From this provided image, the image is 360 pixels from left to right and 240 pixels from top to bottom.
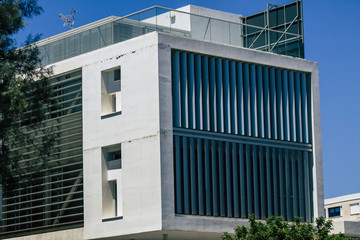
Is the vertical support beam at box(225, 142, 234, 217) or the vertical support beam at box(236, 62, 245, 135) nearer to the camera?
the vertical support beam at box(225, 142, 234, 217)

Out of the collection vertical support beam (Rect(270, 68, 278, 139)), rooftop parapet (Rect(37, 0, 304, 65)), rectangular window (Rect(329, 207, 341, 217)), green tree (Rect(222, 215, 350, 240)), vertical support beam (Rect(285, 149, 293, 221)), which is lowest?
green tree (Rect(222, 215, 350, 240))

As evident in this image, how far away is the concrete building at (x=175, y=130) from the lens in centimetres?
4359

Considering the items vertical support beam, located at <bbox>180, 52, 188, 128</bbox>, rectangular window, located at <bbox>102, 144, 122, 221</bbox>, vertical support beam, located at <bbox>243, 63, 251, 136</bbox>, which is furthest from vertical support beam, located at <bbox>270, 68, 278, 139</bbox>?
rectangular window, located at <bbox>102, 144, 122, 221</bbox>

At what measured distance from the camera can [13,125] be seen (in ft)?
142

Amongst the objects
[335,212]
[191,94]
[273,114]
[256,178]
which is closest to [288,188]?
[256,178]

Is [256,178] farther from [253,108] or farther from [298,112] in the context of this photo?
[298,112]

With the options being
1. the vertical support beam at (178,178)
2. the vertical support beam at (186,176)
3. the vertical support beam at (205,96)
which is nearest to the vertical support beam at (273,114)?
the vertical support beam at (205,96)

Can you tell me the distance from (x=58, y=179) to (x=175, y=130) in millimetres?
7507

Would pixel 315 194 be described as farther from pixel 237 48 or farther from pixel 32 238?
pixel 32 238

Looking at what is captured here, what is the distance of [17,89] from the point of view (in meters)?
42.3

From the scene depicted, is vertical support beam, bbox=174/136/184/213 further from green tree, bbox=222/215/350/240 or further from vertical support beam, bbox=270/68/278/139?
vertical support beam, bbox=270/68/278/139

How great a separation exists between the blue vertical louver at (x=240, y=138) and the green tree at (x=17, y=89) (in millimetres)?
6388

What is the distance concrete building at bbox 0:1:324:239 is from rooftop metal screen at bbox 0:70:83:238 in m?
0.07

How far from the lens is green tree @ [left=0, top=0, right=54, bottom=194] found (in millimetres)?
42291
